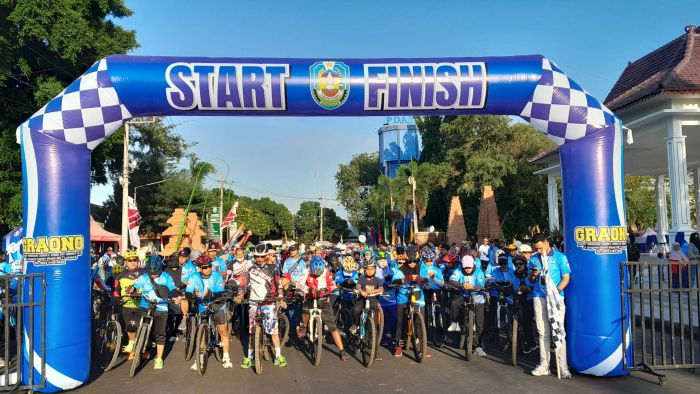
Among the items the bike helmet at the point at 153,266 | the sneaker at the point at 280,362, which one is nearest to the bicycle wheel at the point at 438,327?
the sneaker at the point at 280,362

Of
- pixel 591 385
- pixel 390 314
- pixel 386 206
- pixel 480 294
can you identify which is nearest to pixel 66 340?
pixel 390 314

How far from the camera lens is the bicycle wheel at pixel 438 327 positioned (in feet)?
32.7

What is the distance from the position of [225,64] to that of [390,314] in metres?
4.90

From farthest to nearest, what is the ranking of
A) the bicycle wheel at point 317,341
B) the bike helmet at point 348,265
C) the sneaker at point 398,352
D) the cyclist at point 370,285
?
1. the bike helmet at point 348,265
2. the sneaker at point 398,352
3. the cyclist at point 370,285
4. the bicycle wheel at point 317,341

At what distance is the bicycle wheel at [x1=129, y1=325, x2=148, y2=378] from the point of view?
794 centimetres

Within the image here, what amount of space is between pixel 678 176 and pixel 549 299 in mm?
10014

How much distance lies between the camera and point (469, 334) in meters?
8.74

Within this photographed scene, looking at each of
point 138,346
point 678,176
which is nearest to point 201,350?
point 138,346

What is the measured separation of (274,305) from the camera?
8.39 m

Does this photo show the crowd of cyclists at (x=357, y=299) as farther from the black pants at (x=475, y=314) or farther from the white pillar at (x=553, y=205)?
the white pillar at (x=553, y=205)

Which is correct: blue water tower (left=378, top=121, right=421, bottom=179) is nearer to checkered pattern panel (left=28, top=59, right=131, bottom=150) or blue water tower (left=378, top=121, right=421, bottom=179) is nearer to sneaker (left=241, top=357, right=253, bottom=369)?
sneaker (left=241, top=357, right=253, bottom=369)

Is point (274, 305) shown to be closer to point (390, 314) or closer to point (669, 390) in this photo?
point (390, 314)

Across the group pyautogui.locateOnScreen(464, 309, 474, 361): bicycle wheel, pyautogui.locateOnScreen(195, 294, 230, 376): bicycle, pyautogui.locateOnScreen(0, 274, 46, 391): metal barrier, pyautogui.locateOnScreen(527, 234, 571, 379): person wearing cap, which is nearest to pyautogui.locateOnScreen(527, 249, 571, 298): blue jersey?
pyautogui.locateOnScreen(527, 234, 571, 379): person wearing cap

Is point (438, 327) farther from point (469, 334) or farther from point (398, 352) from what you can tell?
point (469, 334)
